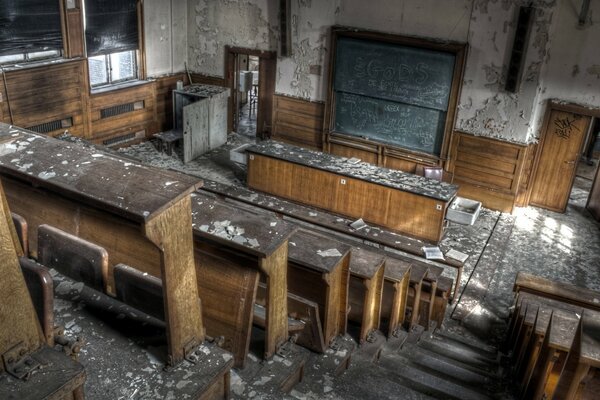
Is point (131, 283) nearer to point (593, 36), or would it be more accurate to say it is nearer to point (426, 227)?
point (426, 227)

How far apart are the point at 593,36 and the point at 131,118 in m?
7.67

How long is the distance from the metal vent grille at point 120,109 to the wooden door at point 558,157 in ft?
23.0

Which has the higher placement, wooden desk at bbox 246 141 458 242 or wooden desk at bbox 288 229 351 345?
wooden desk at bbox 288 229 351 345

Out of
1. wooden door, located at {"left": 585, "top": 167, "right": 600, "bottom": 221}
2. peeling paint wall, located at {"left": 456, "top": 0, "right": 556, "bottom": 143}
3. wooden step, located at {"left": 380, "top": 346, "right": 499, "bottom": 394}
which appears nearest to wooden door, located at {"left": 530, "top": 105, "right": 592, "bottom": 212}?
peeling paint wall, located at {"left": 456, "top": 0, "right": 556, "bottom": 143}

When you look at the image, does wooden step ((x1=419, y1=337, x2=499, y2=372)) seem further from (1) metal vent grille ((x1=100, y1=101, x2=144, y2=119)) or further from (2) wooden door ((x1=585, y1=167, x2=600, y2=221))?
(1) metal vent grille ((x1=100, y1=101, x2=144, y2=119))

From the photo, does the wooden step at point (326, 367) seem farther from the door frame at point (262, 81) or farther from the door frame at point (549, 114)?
the door frame at point (262, 81)

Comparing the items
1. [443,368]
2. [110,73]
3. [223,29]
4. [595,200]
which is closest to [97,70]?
[110,73]

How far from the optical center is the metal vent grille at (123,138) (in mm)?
10094

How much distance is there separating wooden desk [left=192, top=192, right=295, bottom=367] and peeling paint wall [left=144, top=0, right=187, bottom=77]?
7990 mm

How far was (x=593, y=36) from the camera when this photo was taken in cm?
771

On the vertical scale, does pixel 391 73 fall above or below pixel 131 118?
above

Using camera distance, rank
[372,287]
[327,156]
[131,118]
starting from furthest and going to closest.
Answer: [131,118] < [327,156] < [372,287]

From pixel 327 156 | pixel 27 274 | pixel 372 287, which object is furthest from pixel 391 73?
pixel 27 274

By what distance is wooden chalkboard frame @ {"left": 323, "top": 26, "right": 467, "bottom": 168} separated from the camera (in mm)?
8547
